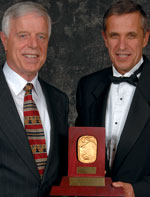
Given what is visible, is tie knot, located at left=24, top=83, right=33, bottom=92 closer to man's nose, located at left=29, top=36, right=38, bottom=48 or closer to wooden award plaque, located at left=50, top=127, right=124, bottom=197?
man's nose, located at left=29, top=36, right=38, bottom=48

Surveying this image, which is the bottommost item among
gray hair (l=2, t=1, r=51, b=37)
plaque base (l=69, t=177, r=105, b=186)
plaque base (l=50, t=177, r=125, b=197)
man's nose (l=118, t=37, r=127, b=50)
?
plaque base (l=50, t=177, r=125, b=197)

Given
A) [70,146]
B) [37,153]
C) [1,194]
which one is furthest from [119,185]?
[1,194]

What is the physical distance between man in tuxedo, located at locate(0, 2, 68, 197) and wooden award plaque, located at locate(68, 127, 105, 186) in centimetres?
36

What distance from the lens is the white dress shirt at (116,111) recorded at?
3258mm

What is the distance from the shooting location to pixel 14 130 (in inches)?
112

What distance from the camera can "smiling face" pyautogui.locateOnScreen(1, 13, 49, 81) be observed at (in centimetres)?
315

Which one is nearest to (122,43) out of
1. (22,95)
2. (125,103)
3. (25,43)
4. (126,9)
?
(126,9)

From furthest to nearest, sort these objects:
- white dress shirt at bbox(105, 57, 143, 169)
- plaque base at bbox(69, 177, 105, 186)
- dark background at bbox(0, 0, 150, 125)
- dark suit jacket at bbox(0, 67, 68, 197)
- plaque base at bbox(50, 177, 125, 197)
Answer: dark background at bbox(0, 0, 150, 125), white dress shirt at bbox(105, 57, 143, 169), dark suit jacket at bbox(0, 67, 68, 197), plaque base at bbox(69, 177, 105, 186), plaque base at bbox(50, 177, 125, 197)

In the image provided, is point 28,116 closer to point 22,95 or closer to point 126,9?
point 22,95

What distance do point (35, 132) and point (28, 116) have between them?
14 centimetres

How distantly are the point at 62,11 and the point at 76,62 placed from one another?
66cm

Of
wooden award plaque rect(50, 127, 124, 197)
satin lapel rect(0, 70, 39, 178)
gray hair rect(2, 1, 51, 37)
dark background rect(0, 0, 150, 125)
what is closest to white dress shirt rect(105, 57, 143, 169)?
wooden award plaque rect(50, 127, 124, 197)

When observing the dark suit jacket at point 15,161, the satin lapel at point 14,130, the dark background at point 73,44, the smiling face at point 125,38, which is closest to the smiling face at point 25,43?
the dark suit jacket at point 15,161

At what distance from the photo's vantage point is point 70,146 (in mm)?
2701
